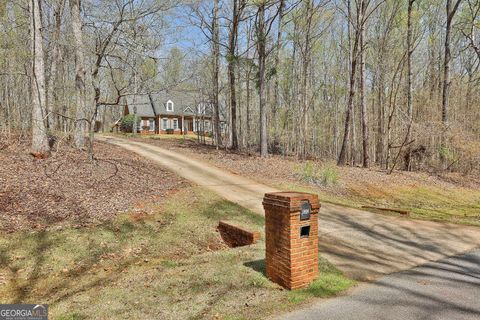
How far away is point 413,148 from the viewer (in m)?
20.9

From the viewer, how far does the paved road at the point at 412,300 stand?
13.3 feet

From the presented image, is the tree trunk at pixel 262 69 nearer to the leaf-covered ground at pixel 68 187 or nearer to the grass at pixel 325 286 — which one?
the leaf-covered ground at pixel 68 187

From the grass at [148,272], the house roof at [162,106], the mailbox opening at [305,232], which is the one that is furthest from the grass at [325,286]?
the house roof at [162,106]

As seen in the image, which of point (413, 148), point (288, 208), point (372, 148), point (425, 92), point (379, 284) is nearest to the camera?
point (288, 208)

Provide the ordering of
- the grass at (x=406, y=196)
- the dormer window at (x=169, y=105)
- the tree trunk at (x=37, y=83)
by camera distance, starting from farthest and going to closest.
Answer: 1. the dormer window at (x=169, y=105)
2. the grass at (x=406, y=196)
3. the tree trunk at (x=37, y=83)

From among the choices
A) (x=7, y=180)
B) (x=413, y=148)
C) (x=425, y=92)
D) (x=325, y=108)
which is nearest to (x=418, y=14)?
(x=425, y=92)

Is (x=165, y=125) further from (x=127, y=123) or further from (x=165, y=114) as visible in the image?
(x=127, y=123)

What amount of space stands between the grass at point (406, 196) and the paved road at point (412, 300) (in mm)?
5785

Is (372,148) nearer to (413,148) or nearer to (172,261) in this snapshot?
(413,148)

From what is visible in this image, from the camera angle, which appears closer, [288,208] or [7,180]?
[288,208]

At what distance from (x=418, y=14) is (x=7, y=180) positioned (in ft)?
91.4

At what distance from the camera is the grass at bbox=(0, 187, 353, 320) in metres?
4.39

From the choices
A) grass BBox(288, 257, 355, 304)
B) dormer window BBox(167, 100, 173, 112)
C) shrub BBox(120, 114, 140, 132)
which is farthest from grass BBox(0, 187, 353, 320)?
dormer window BBox(167, 100, 173, 112)

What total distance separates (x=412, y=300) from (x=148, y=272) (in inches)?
169
